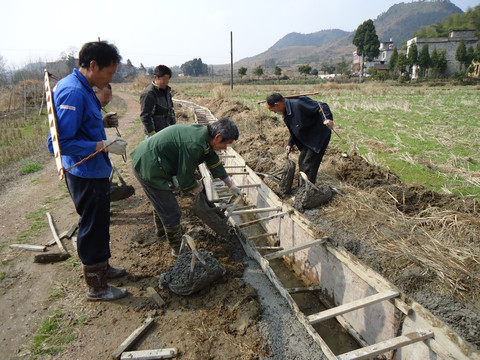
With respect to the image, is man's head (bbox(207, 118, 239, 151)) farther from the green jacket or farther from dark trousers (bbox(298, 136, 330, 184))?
dark trousers (bbox(298, 136, 330, 184))

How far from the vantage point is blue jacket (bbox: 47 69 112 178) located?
2254 millimetres

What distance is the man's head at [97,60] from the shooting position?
236 centimetres

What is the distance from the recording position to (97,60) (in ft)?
7.84

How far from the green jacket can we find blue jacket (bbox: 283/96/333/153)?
5.93ft

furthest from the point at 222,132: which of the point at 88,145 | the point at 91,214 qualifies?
the point at 91,214

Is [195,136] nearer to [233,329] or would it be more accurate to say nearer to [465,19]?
[233,329]

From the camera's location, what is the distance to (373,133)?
10273mm

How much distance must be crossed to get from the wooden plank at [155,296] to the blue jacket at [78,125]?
4.13 feet

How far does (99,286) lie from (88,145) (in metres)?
1.41

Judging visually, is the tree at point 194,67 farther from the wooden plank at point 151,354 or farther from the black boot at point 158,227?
the wooden plank at point 151,354

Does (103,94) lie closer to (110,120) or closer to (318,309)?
(110,120)

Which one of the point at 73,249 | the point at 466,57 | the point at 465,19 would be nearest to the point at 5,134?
the point at 73,249

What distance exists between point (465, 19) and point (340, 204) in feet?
359

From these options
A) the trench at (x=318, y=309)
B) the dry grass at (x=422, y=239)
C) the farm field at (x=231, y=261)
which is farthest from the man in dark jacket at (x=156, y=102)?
the dry grass at (x=422, y=239)
